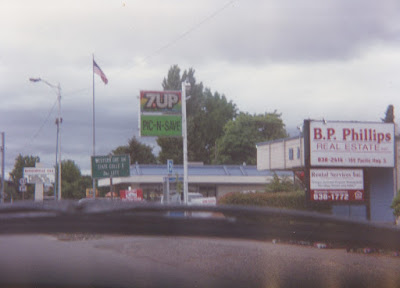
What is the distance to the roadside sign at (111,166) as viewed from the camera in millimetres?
26094

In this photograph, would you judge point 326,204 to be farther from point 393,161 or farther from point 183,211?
point 183,211

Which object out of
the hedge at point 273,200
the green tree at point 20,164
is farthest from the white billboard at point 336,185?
the green tree at point 20,164

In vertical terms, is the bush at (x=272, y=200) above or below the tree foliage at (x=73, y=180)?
below

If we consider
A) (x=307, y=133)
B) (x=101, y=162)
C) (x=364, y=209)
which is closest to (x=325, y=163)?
(x=307, y=133)

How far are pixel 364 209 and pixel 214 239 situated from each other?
22978mm

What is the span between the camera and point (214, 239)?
167 centimetres

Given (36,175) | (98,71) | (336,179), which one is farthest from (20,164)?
(336,179)

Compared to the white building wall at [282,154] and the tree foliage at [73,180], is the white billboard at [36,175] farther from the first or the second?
the white building wall at [282,154]

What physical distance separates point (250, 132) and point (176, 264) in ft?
145

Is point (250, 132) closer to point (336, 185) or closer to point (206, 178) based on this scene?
point (206, 178)

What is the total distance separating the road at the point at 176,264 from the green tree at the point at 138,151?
5488 centimetres

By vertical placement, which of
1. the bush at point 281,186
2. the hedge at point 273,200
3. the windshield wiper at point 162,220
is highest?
the windshield wiper at point 162,220

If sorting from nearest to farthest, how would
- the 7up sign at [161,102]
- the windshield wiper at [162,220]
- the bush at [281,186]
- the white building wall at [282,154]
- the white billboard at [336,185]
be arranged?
the windshield wiper at [162,220], the white billboard at [336,185], the 7up sign at [161,102], the bush at [281,186], the white building wall at [282,154]

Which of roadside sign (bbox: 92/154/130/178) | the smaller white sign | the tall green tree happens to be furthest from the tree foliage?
the tall green tree
